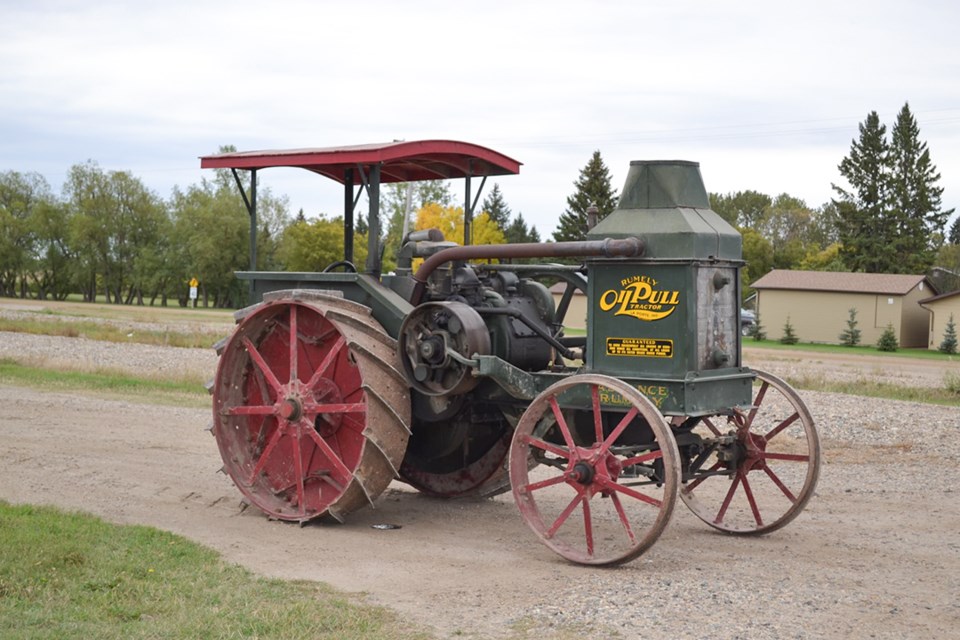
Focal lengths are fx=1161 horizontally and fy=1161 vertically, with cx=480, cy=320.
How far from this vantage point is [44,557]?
7.16 meters

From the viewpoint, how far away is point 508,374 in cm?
850

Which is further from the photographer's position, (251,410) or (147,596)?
(251,410)

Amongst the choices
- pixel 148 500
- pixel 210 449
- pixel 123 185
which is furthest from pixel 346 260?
pixel 123 185

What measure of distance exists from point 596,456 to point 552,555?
93cm

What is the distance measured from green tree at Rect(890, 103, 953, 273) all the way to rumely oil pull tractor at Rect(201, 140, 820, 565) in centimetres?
5166

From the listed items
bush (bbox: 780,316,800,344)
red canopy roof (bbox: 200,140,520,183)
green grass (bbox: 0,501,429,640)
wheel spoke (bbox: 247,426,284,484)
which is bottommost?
bush (bbox: 780,316,800,344)

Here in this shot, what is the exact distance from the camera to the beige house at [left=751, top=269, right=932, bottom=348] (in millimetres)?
48594

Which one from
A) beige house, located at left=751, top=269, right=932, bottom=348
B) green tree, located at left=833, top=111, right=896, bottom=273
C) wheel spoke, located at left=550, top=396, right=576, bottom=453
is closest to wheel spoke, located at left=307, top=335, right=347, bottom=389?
wheel spoke, located at left=550, top=396, right=576, bottom=453

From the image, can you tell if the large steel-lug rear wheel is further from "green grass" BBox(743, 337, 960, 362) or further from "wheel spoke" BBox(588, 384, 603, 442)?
"green grass" BBox(743, 337, 960, 362)

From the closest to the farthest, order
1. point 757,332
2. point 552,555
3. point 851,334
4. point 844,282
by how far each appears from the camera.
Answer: point 552,555 < point 851,334 < point 844,282 < point 757,332

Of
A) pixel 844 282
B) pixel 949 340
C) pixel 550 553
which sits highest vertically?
pixel 844 282

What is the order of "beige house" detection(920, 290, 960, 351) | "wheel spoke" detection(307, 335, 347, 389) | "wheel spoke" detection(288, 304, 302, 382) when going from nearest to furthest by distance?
"wheel spoke" detection(307, 335, 347, 389)
"wheel spoke" detection(288, 304, 302, 382)
"beige house" detection(920, 290, 960, 351)

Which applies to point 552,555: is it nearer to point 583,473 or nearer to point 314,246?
point 583,473

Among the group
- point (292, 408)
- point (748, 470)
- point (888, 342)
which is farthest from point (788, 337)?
point (292, 408)
